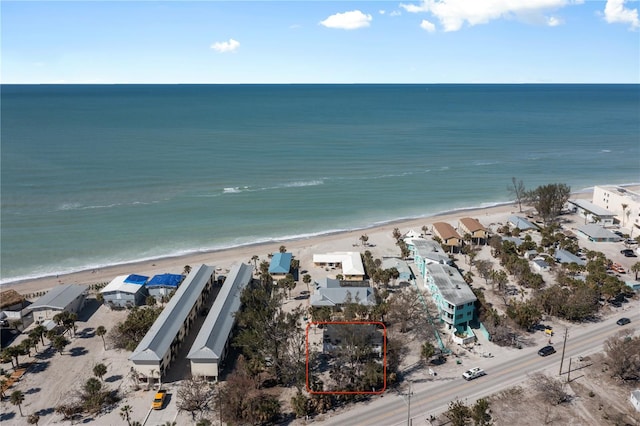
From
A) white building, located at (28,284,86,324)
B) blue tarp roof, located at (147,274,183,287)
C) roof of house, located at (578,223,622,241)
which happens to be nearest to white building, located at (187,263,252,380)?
blue tarp roof, located at (147,274,183,287)

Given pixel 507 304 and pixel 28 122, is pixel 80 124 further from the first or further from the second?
pixel 507 304

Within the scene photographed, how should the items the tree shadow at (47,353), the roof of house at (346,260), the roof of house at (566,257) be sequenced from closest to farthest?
the tree shadow at (47,353) < the roof of house at (346,260) < the roof of house at (566,257)

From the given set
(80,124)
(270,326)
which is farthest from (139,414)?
A: (80,124)

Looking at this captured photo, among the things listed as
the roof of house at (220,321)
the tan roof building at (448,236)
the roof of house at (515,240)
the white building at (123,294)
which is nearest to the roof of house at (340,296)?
the roof of house at (220,321)

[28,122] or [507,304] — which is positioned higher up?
[28,122]

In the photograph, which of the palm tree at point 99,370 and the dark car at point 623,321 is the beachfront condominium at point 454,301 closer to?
the dark car at point 623,321
